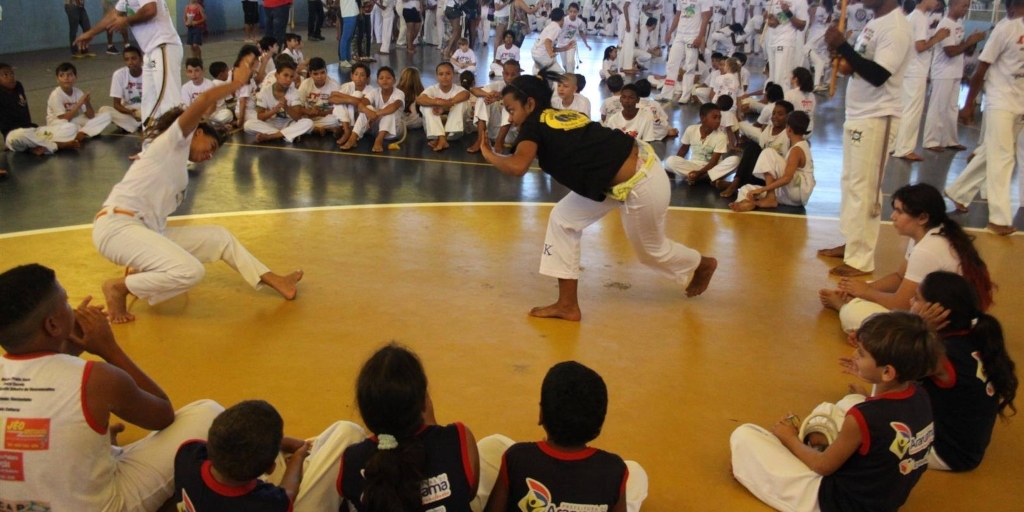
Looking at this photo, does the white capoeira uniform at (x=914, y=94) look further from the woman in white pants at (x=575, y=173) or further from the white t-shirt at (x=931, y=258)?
the woman in white pants at (x=575, y=173)

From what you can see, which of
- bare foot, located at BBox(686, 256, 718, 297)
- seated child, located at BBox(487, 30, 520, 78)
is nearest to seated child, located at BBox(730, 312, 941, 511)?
bare foot, located at BBox(686, 256, 718, 297)

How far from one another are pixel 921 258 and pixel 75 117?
309 inches

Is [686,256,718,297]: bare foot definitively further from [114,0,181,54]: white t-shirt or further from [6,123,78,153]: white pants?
[6,123,78,153]: white pants

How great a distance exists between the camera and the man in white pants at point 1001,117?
22.7 feet

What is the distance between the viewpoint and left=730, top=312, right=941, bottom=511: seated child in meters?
2.95

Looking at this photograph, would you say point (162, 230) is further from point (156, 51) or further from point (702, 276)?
point (156, 51)

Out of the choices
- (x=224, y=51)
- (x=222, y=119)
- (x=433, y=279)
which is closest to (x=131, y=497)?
(x=433, y=279)

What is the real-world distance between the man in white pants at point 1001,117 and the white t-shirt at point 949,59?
2.86 metres

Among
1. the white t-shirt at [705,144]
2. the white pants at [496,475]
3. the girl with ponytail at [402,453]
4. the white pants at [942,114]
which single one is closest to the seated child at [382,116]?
the white t-shirt at [705,144]

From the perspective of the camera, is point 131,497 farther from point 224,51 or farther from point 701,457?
point 224,51

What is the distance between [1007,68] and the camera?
7.11 m

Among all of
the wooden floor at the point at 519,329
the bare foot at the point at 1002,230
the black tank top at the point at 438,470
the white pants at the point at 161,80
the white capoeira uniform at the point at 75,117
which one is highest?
the white pants at the point at 161,80

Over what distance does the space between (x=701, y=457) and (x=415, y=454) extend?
4.99 feet

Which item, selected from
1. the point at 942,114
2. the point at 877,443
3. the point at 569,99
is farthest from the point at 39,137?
the point at 942,114
